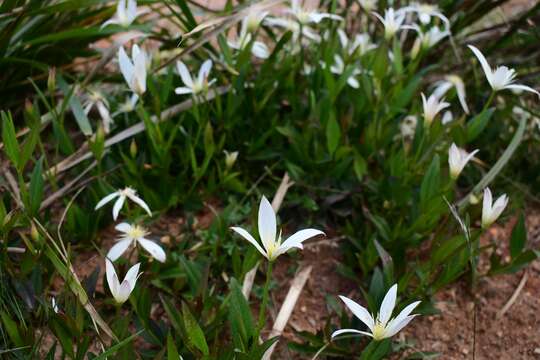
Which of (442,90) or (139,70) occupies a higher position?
(139,70)

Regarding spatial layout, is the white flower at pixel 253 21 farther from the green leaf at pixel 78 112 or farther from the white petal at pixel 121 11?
the green leaf at pixel 78 112

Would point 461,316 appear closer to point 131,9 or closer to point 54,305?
point 54,305

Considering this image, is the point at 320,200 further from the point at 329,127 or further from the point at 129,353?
the point at 129,353

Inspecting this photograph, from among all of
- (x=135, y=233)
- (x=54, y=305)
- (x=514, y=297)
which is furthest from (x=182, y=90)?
(x=514, y=297)

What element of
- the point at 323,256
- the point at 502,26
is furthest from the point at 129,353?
the point at 502,26

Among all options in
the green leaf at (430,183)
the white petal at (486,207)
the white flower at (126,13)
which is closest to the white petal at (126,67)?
the white flower at (126,13)
